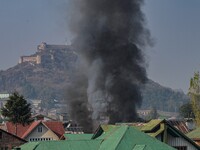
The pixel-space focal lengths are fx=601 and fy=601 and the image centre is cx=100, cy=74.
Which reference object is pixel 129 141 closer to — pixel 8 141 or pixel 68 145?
pixel 68 145

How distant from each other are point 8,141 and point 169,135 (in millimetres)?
36127

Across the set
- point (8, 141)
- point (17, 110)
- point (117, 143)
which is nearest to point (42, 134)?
point (17, 110)

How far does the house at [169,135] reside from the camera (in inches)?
1379

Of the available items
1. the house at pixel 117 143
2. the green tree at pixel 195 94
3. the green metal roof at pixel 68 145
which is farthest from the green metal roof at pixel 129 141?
the green tree at pixel 195 94

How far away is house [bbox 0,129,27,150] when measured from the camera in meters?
68.1

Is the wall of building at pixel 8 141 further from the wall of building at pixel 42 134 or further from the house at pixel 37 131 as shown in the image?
the wall of building at pixel 42 134

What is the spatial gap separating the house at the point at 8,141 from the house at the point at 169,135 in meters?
34.4

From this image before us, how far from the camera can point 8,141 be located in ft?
225

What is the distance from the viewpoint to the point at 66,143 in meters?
33.1

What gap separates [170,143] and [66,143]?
658 cm

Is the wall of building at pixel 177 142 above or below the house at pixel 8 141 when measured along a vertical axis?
above

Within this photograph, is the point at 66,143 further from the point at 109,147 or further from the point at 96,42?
the point at 96,42

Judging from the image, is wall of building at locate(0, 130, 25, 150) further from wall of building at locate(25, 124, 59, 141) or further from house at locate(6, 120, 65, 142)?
wall of building at locate(25, 124, 59, 141)

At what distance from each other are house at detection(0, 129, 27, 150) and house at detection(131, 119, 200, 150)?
34.4 metres
